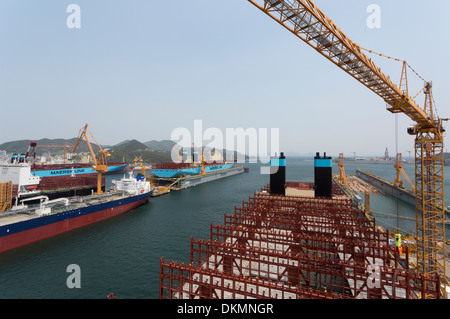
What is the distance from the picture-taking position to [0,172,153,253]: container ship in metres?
31.3

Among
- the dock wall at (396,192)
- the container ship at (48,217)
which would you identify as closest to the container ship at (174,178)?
the container ship at (48,217)

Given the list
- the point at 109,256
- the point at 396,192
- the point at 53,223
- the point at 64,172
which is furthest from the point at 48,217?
the point at 396,192

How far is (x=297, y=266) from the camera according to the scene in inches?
727

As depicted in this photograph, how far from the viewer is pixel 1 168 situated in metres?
47.5

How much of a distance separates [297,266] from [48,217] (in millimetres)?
39774

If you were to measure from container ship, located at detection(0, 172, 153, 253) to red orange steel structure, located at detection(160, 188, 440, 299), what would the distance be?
24.9 meters

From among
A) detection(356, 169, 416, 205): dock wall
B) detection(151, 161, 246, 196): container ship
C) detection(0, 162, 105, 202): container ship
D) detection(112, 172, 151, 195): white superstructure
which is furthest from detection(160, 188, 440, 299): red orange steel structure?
detection(151, 161, 246, 196): container ship

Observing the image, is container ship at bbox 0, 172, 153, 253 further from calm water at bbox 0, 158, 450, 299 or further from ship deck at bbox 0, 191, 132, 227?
calm water at bbox 0, 158, 450, 299

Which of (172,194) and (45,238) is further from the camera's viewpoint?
(172,194)

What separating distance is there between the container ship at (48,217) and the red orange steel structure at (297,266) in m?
24.9

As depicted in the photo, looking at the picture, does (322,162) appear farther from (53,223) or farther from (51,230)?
(51,230)
